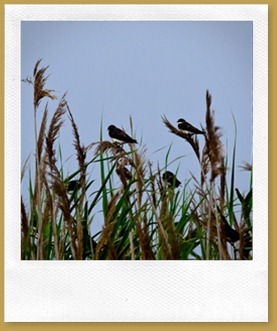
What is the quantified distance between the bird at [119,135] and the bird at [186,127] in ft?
0.59

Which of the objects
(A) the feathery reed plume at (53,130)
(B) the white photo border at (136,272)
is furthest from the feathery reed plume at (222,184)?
(A) the feathery reed plume at (53,130)

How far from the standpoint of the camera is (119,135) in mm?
2941

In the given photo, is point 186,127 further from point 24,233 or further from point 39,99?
point 24,233

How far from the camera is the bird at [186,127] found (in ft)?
9.65

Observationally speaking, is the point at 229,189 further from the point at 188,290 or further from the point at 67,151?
the point at 67,151

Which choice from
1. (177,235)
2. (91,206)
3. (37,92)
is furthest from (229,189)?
(37,92)

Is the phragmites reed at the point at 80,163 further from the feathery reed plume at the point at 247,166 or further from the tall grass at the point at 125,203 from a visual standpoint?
the feathery reed plume at the point at 247,166

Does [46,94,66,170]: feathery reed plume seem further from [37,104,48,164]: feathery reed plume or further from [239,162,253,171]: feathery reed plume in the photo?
[239,162,253,171]: feathery reed plume

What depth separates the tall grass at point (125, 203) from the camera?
2938mm

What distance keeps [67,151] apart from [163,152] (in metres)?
0.36

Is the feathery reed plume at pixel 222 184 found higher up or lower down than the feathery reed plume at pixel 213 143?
lower down

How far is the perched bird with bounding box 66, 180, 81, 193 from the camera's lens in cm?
295

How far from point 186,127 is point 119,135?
0.25 metres

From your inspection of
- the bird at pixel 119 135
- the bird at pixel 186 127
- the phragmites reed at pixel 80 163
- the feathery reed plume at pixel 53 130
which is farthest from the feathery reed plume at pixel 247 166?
the feathery reed plume at pixel 53 130
